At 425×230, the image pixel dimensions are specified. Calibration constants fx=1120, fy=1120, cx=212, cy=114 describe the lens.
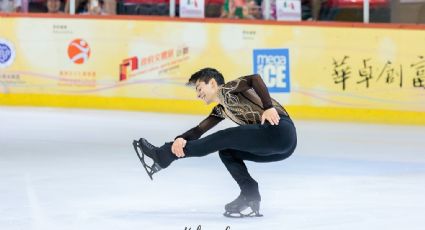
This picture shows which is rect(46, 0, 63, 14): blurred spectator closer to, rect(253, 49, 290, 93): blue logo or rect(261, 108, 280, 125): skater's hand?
rect(253, 49, 290, 93): blue logo

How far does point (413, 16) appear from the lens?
46.0 ft

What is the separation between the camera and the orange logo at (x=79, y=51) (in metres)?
15.3

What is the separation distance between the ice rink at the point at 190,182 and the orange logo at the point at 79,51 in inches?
81.9

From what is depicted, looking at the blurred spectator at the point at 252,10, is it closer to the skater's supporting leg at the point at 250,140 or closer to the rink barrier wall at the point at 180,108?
the rink barrier wall at the point at 180,108

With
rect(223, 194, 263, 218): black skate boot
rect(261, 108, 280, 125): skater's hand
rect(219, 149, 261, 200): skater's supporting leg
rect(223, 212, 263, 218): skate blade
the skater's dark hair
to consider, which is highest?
the skater's dark hair

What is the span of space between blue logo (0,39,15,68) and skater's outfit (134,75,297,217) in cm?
912

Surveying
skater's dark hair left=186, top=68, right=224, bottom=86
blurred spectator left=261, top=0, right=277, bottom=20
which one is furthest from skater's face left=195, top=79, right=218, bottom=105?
blurred spectator left=261, top=0, right=277, bottom=20

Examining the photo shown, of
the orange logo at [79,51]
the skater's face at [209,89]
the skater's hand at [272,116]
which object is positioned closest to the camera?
the skater's hand at [272,116]

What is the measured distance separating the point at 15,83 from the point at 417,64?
5.50 meters

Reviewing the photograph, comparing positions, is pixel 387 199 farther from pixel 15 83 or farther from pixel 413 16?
pixel 15 83

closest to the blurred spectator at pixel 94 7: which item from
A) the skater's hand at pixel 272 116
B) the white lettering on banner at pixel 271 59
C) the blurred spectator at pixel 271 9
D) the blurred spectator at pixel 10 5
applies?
the blurred spectator at pixel 10 5

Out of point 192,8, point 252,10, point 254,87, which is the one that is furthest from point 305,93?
point 254,87

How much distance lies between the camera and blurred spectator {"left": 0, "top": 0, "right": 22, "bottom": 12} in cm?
1568

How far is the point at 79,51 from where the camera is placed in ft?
50.3
